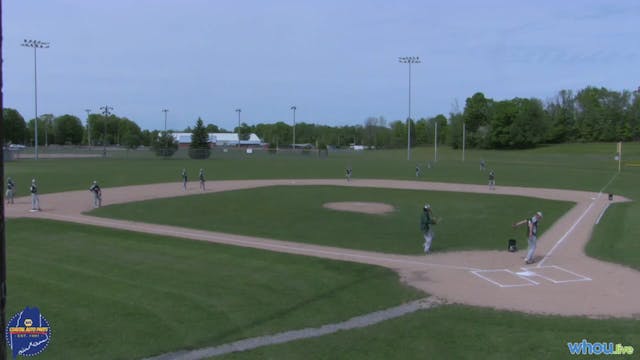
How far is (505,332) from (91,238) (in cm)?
1683

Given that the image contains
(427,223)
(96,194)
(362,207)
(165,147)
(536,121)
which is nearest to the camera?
(427,223)

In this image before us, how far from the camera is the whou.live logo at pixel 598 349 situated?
9.84 metres

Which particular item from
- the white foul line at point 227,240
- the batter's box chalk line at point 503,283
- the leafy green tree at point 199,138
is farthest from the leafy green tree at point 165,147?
the batter's box chalk line at point 503,283

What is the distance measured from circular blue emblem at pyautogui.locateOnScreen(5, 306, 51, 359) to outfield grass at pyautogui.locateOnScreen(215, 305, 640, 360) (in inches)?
122

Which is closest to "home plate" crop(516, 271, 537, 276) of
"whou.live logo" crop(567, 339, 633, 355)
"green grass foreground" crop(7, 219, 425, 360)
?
"green grass foreground" crop(7, 219, 425, 360)

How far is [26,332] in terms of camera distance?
316 inches

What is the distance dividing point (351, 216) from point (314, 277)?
46.5 feet

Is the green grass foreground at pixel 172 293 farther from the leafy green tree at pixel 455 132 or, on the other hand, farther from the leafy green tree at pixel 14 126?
the leafy green tree at pixel 14 126

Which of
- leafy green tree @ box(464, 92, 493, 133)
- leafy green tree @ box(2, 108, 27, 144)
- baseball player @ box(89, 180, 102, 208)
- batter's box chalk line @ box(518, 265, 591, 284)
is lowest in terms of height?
batter's box chalk line @ box(518, 265, 591, 284)

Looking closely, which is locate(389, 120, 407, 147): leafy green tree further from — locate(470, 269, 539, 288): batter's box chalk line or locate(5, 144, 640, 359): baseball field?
locate(470, 269, 539, 288): batter's box chalk line

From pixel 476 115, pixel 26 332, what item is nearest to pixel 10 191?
pixel 26 332

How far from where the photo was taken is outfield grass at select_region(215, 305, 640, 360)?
9.79 metres

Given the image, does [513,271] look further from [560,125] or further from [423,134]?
[423,134]

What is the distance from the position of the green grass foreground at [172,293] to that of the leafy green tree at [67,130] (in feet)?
586
